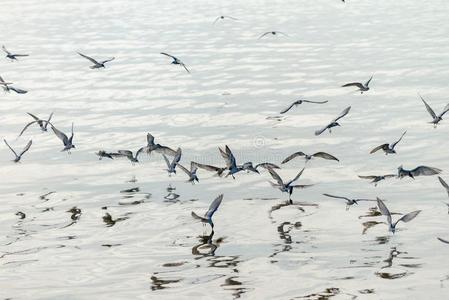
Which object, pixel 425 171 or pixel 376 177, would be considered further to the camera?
pixel 425 171

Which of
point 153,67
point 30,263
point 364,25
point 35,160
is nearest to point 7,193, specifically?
point 35,160

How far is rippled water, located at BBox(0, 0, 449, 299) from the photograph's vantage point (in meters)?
13.5

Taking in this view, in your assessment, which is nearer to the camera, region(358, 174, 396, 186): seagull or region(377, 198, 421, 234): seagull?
region(377, 198, 421, 234): seagull

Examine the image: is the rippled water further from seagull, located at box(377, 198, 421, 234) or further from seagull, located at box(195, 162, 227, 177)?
seagull, located at box(195, 162, 227, 177)

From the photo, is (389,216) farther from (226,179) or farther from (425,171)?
(226,179)

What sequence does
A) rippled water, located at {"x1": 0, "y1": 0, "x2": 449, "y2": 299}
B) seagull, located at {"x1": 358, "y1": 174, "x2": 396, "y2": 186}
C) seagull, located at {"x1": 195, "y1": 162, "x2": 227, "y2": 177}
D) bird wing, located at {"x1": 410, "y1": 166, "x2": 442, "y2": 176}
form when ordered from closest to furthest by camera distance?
rippled water, located at {"x1": 0, "y1": 0, "x2": 449, "y2": 299} → seagull, located at {"x1": 358, "y1": 174, "x2": 396, "y2": 186} → bird wing, located at {"x1": 410, "y1": 166, "x2": 442, "y2": 176} → seagull, located at {"x1": 195, "y1": 162, "x2": 227, "y2": 177}

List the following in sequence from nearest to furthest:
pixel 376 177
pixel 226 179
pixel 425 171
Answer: pixel 376 177, pixel 425 171, pixel 226 179

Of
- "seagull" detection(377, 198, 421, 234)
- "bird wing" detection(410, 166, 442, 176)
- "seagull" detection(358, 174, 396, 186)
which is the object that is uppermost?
"bird wing" detection(410, 166, 442, 176)

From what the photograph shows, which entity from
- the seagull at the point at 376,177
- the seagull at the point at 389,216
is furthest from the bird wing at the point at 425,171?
the seagull at the point at 389,216

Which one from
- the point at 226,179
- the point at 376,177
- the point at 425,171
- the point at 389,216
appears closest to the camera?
the point at 389,216

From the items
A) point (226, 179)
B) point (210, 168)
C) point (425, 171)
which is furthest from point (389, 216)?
point (226, 179)

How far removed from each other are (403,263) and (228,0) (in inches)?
2621

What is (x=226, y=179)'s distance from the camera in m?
19.6

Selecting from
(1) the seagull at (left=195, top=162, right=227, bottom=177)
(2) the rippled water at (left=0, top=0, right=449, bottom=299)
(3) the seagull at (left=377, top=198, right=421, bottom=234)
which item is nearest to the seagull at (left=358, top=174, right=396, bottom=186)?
(2) the rippled water at (left=0, top=0, right=449, bottom=299)
